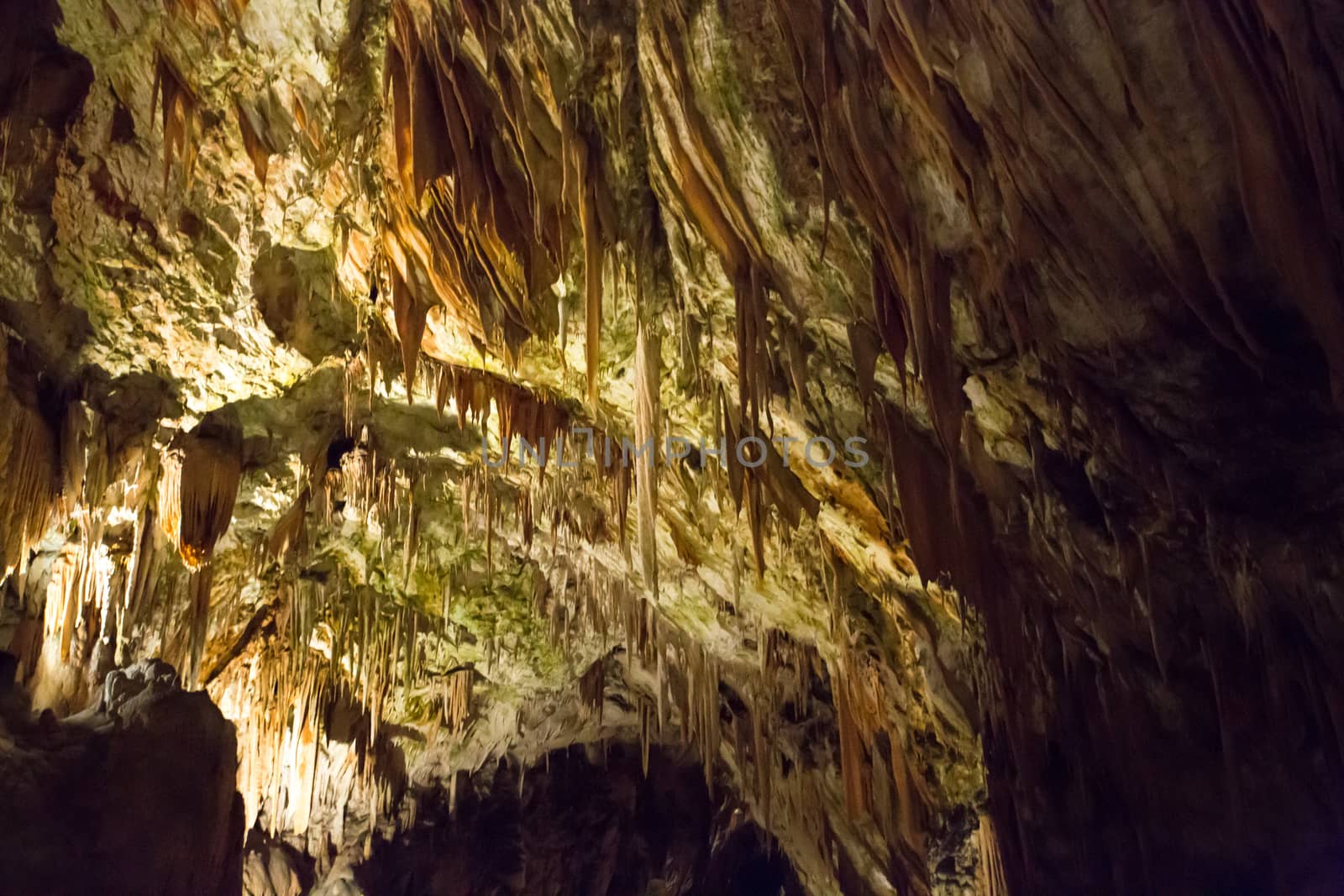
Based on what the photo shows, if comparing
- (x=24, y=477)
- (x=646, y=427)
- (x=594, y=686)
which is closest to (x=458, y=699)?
(x=594, y=686)

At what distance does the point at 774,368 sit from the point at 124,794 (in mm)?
3264

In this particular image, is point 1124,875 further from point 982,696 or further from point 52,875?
point 52,875

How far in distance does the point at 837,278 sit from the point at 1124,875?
3.35m

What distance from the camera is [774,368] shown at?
4.55m

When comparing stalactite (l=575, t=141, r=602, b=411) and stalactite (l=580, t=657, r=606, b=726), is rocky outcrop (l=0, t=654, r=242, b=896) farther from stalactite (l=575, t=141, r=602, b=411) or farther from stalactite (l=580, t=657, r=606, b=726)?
stalactite (l=580, t=657, r=606, b=726)

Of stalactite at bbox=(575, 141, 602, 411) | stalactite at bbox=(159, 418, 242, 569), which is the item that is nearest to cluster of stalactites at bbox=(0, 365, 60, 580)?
stalactite at bbox=(159, 418, 242, 569)

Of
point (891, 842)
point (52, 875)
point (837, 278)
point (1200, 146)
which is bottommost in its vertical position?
point (891, 842)

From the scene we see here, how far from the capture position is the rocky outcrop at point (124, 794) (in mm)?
2717

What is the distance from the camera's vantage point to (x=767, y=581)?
21.2ft

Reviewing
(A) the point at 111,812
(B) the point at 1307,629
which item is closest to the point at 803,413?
(B) the point at 1307,629

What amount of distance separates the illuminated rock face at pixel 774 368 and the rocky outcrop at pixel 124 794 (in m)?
2.02

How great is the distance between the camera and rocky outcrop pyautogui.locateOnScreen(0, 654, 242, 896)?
8.91ft

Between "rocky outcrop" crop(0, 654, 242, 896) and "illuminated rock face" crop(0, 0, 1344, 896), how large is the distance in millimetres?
2024

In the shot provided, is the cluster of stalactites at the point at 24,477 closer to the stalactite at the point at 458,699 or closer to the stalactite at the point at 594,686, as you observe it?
the stalactite at the point at 458,699
